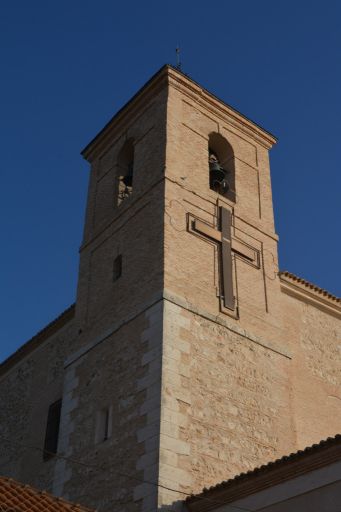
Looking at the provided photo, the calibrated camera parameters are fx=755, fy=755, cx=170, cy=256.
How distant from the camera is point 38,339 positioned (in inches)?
595

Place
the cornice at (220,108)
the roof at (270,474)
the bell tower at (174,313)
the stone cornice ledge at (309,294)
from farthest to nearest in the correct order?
the cornice at (220,108)
the stone cornice ledge at (309,294)
the bell tower at (174,313)
the roof at (270,474)

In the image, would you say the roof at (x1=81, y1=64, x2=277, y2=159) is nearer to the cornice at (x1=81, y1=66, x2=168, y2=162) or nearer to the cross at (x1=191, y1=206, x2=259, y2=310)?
the cornice at (x1=81, y1=66, x2=168, y2=162)

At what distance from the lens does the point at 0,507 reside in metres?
6.88

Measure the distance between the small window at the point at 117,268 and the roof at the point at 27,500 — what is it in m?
5.61

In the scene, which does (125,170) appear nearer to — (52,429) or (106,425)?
(52,429)

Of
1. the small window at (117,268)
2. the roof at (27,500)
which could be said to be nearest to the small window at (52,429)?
the small window at (117,268)

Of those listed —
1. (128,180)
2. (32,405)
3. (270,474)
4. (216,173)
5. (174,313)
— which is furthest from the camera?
(128,180)

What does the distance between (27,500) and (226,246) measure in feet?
21.0

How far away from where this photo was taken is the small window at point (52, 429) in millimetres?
12847

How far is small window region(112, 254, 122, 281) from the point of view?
42.6ft

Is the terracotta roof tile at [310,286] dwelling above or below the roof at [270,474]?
above

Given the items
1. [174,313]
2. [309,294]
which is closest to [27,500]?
[174,313]

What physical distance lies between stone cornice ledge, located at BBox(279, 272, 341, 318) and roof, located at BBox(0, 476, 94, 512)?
7011 millimetres

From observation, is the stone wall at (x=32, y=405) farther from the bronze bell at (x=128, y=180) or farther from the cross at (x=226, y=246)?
the cross at (x=226, y=246)
